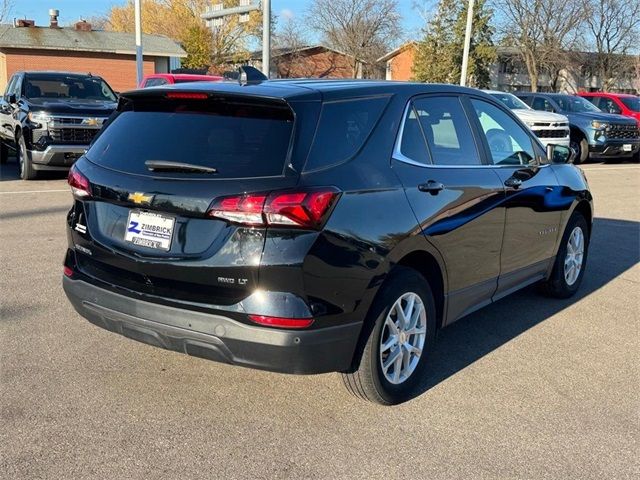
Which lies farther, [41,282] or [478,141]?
[41,282]

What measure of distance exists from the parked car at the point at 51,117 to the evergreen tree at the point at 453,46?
1534 inches

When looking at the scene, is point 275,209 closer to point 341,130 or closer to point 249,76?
point 341,130

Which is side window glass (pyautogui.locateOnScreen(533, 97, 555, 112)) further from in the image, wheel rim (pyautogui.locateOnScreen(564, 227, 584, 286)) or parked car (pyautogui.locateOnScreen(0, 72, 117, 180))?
wheel rim (pyautogui.locateOnScreen(564, 227, 584, 286))

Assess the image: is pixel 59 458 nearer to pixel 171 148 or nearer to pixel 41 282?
pixel 171 148

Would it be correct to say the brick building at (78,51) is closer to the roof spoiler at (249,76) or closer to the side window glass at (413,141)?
the roof spoiler at (249,76)

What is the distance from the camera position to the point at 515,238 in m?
4.75

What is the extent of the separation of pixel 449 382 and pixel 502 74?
64.5 metres

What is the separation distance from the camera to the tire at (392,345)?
11.2ft

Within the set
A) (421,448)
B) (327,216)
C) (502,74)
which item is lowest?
(421,448)

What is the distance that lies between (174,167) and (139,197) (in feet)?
0.77

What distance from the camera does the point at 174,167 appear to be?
3252 mm

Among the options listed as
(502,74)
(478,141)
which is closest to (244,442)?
(478,141)

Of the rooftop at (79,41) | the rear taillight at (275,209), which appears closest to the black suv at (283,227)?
the rear taillight at (275,209)

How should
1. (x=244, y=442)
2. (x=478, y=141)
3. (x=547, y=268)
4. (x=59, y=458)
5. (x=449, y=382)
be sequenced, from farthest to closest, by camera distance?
(x=547, y=268) → (x=478, y=141) → (x=449, y=382) → (x=244, y=442) → (x=59, y=458)
